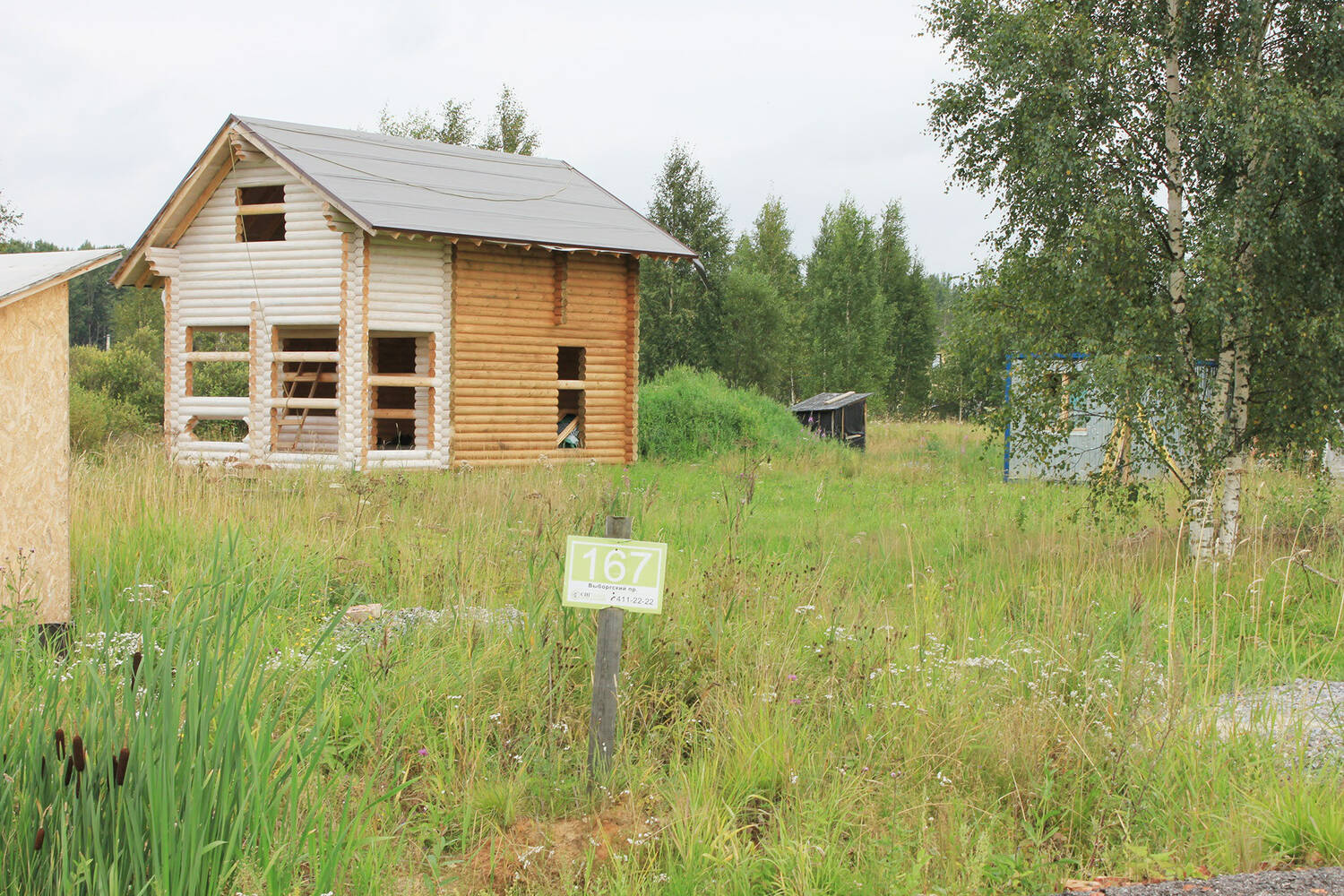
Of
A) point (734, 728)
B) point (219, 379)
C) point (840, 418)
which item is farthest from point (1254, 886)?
point (219, 379)

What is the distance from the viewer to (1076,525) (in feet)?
35.3

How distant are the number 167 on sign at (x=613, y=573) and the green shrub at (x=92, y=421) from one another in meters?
15.0

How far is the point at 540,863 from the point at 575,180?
63.9ft

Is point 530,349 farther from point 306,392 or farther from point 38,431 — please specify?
point 38,431

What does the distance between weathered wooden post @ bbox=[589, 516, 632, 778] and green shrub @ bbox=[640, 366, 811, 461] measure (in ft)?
53.9

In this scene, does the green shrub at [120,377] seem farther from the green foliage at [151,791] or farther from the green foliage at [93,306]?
the green foliage at [93,306]

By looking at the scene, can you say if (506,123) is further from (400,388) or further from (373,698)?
(373,698)

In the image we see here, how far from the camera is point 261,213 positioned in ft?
58.6

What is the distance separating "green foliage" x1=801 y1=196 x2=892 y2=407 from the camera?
43.3 m

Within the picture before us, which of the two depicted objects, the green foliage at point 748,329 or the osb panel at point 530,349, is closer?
the osb panel at point 530,349

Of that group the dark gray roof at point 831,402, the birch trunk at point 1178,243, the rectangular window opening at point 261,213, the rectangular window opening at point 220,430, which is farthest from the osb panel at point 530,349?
the birch trunk at point 1178,243

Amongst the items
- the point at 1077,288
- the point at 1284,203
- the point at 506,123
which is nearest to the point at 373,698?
the point at 1077,288

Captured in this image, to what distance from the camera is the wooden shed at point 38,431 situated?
19.2ft

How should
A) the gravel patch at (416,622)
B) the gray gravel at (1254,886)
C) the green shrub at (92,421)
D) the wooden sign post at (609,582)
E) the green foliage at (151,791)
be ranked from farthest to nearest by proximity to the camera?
the green shrub at (92,421)
the gravel patch at (416,622)
the wooden sign post at (609,582)
the gray gravel at (1254,886)
the green foliage at (151,791)
